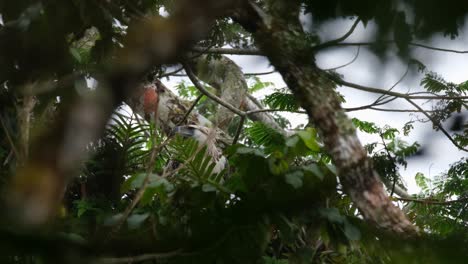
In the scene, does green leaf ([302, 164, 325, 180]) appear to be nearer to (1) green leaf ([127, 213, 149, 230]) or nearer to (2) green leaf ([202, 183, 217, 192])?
(2) green leaf ([202, 183, 217, 192])

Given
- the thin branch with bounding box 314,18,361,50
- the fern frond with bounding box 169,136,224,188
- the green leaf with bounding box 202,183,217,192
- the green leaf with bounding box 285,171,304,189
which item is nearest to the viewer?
the thin branch with bounding box 314,18,361,50

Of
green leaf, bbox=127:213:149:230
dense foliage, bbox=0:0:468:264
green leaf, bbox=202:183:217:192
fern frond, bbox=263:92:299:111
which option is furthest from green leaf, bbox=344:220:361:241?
fern frond, bbox=263:92:299:111

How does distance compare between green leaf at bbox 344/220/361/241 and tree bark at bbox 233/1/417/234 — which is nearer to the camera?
tree bark at bbox 233/1/417/234

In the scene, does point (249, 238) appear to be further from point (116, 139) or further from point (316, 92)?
point (116, 139)

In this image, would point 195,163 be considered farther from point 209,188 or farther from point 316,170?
point 316,170

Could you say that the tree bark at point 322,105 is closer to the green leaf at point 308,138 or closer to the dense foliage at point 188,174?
the dense foliage at point 188,174

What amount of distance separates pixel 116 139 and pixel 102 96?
2.00 metres

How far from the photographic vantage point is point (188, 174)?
1.92 metres

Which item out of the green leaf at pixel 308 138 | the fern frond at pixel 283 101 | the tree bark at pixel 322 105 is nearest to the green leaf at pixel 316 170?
the green leaf at pixel 308 138

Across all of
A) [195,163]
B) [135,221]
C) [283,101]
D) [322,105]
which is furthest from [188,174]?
[322,105]

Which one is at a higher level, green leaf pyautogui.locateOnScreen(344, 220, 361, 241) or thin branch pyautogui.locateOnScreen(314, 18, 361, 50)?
thin branch pyautogui.locateOnScreen(314, 18, 361, 50)

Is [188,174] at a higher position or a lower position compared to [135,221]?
higher

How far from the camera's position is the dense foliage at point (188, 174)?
0.75 meters

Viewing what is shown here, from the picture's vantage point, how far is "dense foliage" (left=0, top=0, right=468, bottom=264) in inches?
29.5
